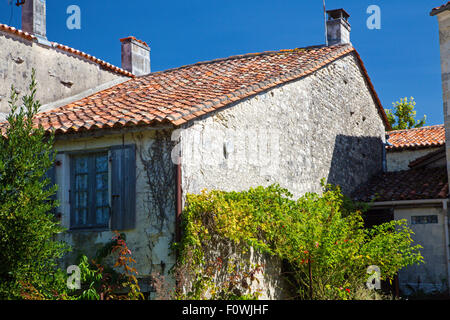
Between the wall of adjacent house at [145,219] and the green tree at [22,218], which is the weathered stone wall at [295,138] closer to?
the wall of adjacent house at [145,219]

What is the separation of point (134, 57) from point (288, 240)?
28.6ft

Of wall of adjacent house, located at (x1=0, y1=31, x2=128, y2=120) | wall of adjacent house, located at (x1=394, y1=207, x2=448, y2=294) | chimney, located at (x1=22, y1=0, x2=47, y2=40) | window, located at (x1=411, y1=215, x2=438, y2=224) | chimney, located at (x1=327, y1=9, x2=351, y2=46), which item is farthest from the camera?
chimney, located at (x1=327, y1=9, x2=351, y2=46)

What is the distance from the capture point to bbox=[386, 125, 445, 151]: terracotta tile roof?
18.8m

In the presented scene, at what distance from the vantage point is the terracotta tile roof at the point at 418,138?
1880 cm

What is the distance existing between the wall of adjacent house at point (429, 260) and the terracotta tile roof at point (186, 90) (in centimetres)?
482

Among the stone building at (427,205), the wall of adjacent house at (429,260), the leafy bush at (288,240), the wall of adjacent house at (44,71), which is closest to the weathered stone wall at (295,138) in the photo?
the leafy bush at (288,240)

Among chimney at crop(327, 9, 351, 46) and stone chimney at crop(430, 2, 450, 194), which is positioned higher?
chimney at crop(327, 9, 351, 46)

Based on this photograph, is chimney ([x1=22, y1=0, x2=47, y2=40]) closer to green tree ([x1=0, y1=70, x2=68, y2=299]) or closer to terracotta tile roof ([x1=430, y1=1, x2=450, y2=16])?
green tree ([x1=0, y1=70, x2=68, y2=299])

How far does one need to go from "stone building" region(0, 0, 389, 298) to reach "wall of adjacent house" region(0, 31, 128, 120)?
0.11 feet

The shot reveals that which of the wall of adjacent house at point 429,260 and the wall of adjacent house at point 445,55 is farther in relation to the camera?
the wall of adjacent house at point 429,260

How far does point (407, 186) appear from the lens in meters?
15.1

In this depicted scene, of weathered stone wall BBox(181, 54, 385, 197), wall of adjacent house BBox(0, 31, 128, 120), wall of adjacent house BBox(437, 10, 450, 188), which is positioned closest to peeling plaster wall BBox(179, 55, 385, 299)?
weathered stone wall BBox(181, 54, 385, 197)

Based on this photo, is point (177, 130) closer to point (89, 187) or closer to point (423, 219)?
point (89, 187)

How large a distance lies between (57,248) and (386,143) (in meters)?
13.7
